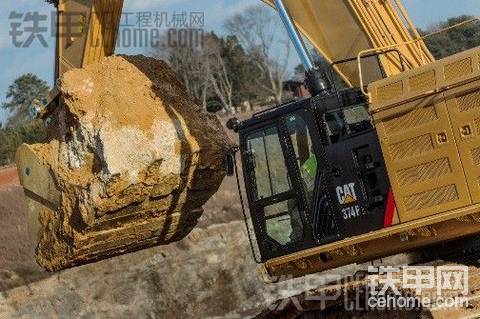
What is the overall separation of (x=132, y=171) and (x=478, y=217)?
11.1 feet

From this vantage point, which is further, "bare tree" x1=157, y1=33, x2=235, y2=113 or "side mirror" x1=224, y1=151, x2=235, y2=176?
"bare tree" x1=157, y1=33, x2=235, y2=113

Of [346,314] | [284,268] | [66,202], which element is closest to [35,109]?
[66,202]

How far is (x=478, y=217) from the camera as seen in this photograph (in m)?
6.62

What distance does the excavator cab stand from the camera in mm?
7258

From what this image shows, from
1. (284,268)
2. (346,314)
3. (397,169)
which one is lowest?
(346,314)

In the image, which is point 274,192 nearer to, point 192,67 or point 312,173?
point 312,173

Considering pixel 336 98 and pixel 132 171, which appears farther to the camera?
pixel 132 171

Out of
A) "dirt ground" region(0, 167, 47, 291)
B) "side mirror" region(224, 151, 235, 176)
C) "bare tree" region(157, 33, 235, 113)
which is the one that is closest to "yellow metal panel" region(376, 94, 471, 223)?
"side mirror" region(224, 151, 235, 176)

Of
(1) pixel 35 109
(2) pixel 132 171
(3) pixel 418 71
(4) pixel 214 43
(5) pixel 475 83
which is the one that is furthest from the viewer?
(4) pixel 214 43

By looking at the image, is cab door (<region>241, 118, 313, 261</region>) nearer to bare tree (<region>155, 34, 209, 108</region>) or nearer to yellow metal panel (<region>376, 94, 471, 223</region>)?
yellow metal panel (<region>376, 94, 471, 223</region>)

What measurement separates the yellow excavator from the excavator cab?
1 centimetres

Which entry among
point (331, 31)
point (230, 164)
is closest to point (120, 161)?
point (230, 164)

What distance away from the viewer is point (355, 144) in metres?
7.31

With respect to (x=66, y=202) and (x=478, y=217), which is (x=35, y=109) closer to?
(x=66, y=202)
